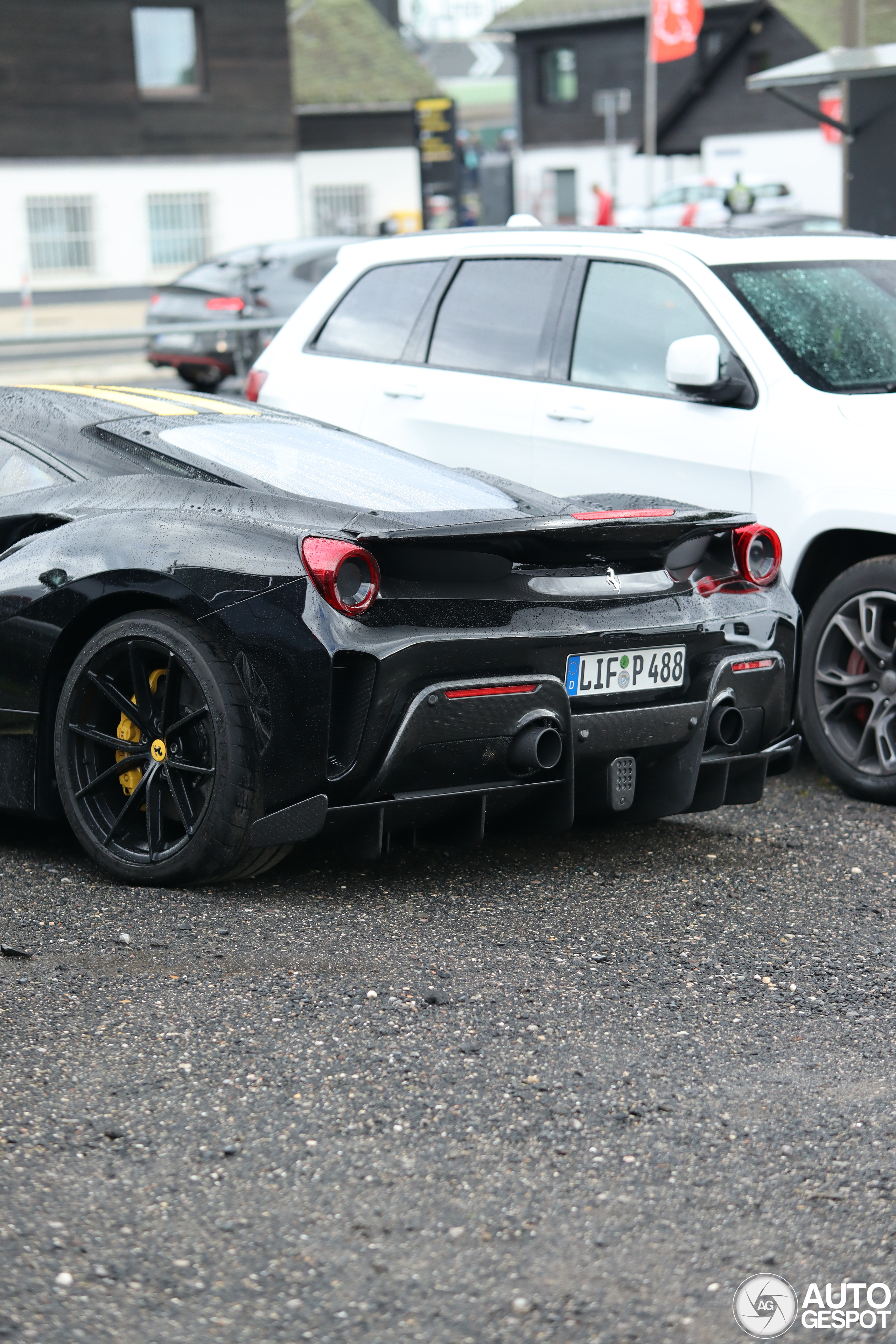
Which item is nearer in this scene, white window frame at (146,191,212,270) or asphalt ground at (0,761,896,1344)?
asphalt ground at (0,761,896,1344)

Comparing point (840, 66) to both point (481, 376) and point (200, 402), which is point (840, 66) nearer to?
point (481, 376)

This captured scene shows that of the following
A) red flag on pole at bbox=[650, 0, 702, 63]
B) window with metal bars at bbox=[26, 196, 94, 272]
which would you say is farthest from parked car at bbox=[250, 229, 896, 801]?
window with metal bars at bbox=[26, 196, 94, 272]

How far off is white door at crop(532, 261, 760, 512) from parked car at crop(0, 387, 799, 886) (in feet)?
3.72

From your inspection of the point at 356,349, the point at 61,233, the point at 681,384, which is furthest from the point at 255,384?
Answer: the point at 61,233

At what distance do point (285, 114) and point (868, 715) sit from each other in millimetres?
38898

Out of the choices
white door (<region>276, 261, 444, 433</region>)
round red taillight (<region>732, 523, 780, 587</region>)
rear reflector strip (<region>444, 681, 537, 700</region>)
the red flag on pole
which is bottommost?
rear reflector strip (<region>444, 681, 537, 700</region>)

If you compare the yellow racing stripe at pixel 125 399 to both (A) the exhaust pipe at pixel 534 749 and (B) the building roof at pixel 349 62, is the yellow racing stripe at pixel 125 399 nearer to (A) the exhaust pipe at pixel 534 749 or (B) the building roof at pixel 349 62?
(A) the exhaust pipe at pixel 534 749

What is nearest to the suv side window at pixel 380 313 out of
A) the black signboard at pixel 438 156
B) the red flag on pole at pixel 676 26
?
the red flag on pole at pixel 676 26

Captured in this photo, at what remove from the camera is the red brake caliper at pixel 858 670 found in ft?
19.5

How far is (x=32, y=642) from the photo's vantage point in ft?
15.8

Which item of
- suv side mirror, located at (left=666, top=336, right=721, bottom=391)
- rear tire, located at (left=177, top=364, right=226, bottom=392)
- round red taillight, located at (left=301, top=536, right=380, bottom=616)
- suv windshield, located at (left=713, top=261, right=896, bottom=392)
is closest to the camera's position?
round red taillight, located at (left=301, top=536, right=380, bottom=616)

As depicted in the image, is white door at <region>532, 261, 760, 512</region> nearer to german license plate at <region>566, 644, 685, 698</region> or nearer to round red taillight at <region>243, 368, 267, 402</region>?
german license plate at <region>566, 644, 685, 698</region>

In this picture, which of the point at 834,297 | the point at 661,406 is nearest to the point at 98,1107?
the point at 661,406

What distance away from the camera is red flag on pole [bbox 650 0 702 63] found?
28562mm
